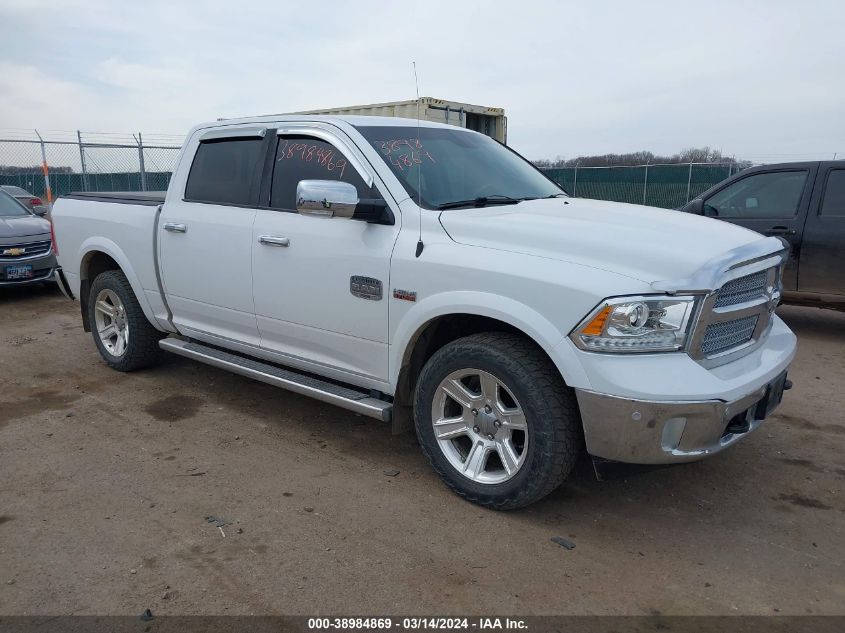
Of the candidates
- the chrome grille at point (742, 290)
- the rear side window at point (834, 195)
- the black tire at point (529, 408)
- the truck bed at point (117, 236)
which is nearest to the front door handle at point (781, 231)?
the rear side window at point (834, 195)

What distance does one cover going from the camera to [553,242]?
3.24 metres

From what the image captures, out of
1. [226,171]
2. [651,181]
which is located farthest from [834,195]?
[651,181]

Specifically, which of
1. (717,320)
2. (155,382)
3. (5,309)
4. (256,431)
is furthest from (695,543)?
(5,309)

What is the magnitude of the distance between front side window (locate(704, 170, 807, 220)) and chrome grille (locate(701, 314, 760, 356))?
169 inches

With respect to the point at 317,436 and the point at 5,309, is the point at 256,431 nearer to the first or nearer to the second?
the point at 317,436

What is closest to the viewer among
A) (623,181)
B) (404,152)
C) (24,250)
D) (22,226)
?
(404,152)

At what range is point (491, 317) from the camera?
10.8 ft

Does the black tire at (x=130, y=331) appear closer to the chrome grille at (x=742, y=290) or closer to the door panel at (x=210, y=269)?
the door panel at (x=210, y=269)

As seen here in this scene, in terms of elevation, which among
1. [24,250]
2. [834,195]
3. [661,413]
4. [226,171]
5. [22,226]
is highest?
[226,171]

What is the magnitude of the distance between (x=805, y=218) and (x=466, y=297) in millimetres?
5250

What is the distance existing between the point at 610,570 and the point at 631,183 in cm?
1843

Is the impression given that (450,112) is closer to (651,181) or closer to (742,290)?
(651,181)

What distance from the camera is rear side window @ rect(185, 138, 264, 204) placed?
455 centimetres

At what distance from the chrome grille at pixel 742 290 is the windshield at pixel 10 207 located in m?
9.94
